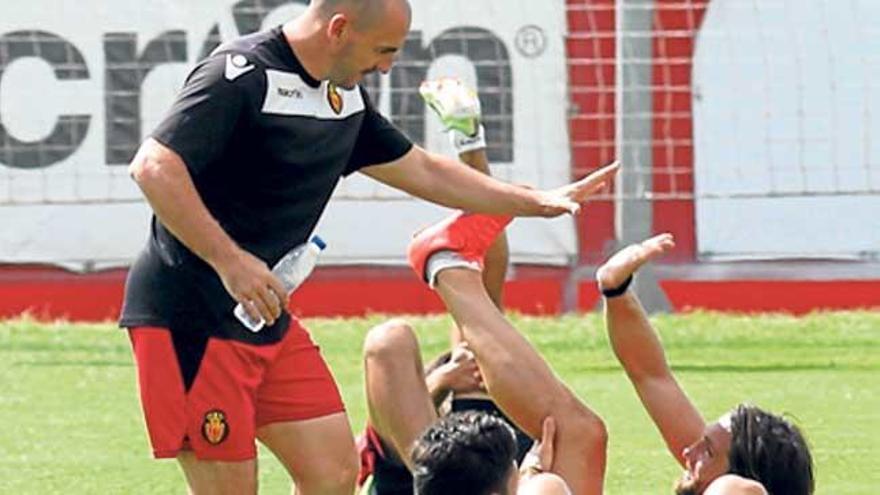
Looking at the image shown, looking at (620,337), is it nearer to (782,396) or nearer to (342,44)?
(342,44)

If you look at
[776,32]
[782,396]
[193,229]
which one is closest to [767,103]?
[776,32]

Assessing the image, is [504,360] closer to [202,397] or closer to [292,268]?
[292,268]

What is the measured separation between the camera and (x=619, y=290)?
7012 millimetres

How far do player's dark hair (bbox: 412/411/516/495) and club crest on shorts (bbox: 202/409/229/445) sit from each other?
1269mm

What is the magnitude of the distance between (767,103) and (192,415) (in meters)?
9.19

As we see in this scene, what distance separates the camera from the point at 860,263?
49.2ft

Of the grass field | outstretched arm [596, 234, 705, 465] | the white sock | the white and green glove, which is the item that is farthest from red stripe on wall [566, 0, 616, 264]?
outstretched arm [596, 234, 705, 465]

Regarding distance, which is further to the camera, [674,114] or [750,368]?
[674,114]

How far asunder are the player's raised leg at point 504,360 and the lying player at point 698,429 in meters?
0.20

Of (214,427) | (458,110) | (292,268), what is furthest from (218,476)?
(458,110)

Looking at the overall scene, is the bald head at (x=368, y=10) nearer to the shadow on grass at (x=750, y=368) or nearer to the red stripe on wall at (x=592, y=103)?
the shadow on grass at (x=750, y=368)

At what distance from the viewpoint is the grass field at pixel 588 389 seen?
9.09 metres

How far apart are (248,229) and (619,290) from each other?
1.09 m

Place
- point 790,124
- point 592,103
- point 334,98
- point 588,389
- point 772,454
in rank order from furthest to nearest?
point 592,103 → point 790,124 → point 588,389 → point 334,98 → point 772,454
